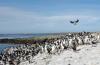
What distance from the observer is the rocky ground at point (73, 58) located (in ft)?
71.7

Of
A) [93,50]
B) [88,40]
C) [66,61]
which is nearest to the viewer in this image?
[66,61]

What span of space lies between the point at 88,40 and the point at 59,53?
6.83 meters

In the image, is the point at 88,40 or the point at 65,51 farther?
the point at 88,40

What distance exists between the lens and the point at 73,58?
23.3 metres

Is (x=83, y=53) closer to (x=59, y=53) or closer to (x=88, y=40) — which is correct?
(x=59, y=53)

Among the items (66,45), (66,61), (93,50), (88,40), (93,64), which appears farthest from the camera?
(88,40)

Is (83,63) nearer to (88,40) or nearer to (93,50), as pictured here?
(93,50)

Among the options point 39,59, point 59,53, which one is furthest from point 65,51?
point 39,59

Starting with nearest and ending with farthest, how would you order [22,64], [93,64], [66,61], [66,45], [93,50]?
[93,64], [66,61], [22,64], [93,50], [66,45]

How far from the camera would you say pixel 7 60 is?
27.0 m

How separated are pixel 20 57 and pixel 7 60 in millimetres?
1218

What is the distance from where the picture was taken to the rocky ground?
21.9 meters

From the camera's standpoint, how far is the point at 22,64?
24.5m

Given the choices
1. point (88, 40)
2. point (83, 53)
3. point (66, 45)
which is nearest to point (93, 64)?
point (83, 53)
